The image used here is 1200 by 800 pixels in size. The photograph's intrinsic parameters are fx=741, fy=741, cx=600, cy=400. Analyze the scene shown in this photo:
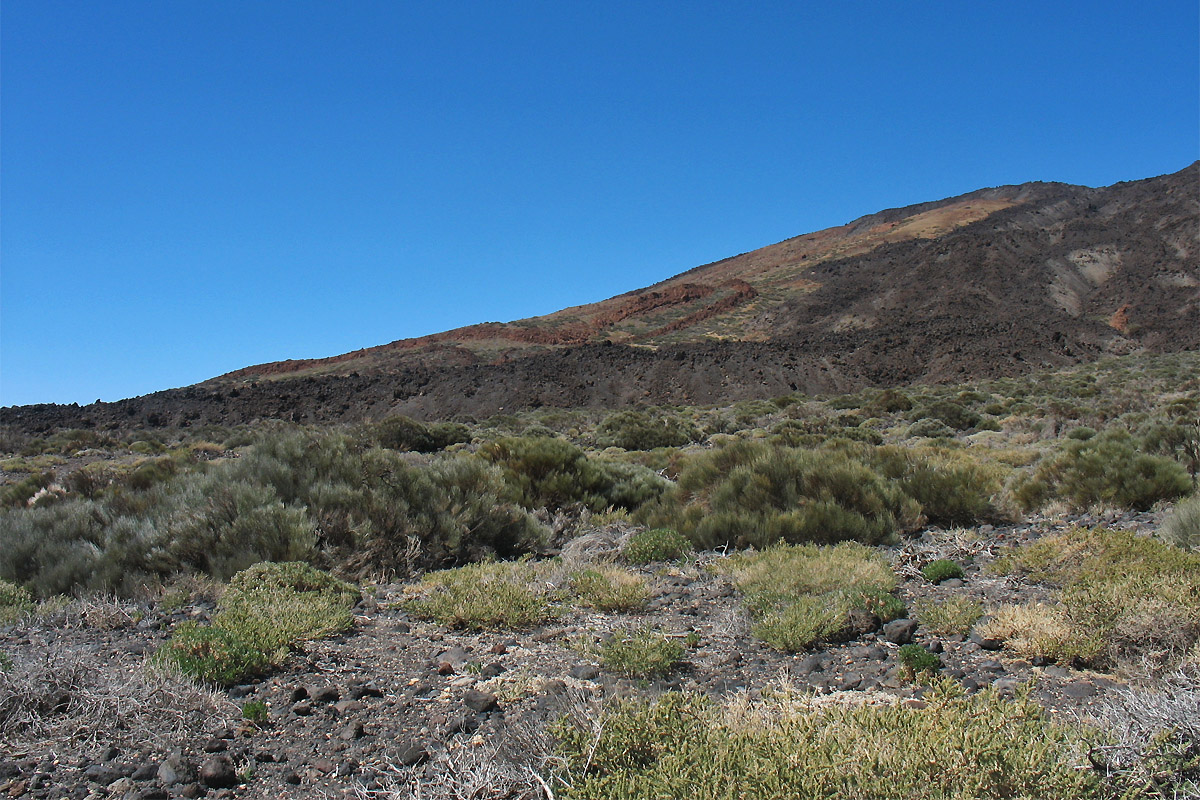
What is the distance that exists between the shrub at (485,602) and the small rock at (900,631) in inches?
88.3

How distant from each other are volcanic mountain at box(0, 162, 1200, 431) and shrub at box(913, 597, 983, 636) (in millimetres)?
28289

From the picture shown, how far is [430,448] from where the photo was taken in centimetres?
2539

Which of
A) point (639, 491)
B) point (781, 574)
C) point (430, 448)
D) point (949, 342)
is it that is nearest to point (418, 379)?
point (430, 448)

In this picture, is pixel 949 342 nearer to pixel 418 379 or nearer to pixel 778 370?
pixel 778 370

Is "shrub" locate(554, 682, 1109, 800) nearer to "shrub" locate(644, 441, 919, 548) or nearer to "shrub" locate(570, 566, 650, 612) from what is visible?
"shrub" locate(570, 566, 650, 612)

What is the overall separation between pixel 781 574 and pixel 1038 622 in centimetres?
190

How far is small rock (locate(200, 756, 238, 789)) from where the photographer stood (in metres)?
2.97

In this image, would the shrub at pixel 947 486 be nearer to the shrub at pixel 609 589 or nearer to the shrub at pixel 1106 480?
the shrub at pixel 1106 480

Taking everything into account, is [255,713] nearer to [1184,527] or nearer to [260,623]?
[260,623]

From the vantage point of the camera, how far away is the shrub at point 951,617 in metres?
4.50

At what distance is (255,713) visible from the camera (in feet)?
11.5

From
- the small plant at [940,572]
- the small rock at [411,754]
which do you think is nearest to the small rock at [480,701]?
the small rock at [411,754]

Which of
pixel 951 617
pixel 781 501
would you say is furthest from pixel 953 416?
pixel 951 617

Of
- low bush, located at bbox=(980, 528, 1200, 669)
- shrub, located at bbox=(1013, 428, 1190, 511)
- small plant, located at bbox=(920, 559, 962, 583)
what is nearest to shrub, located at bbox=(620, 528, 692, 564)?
small plant, located at bbox=(920, 559, 962, 583)
